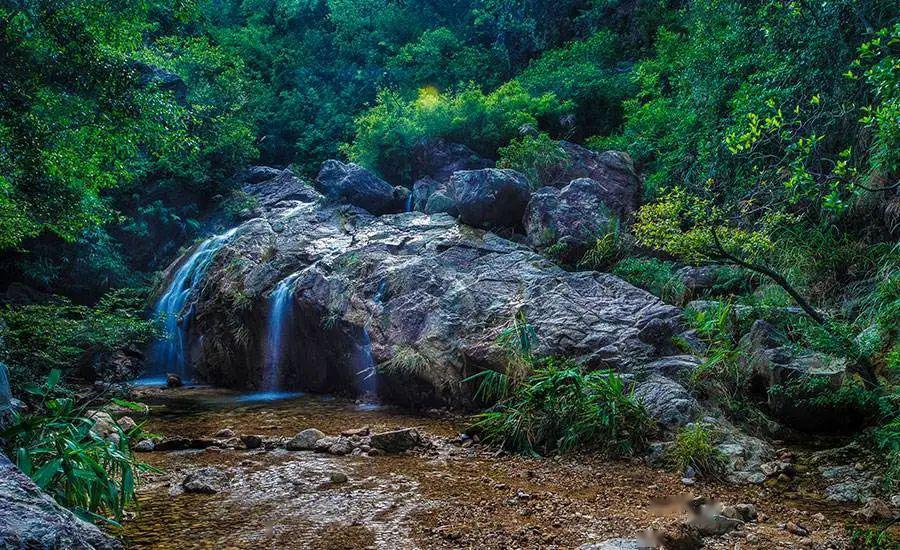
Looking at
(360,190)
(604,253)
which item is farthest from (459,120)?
(604,253)

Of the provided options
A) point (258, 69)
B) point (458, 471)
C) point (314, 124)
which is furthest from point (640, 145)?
point (258, 69)

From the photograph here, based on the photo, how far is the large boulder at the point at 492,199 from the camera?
34.0ft

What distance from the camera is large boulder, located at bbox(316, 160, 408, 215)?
1270cm

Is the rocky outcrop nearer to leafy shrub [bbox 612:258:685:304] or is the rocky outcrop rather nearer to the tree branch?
leafy shrub [bbox 612:258:685:304]

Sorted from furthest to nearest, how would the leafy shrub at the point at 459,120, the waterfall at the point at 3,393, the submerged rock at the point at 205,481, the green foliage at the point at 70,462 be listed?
the leafy shrub at the point at 459,120
the submerged rock at the point at 205,481
the waterfall at the point at 3,393
the green foliage at the point at 70,462

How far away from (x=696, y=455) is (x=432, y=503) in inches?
94.1

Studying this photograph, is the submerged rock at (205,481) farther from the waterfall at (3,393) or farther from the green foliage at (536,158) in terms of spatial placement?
the green foliage at (536,158)

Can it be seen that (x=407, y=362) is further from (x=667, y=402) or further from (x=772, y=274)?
(x=772, y=274)

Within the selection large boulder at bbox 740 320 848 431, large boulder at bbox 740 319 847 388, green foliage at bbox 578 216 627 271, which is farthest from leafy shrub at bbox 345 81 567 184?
large boulder at bbox 740 320 848 431

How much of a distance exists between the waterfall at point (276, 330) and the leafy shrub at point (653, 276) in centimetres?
Answer: 561

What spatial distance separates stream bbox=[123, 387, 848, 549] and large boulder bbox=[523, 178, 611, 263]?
4427 millimetres

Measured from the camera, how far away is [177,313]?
11.9 m

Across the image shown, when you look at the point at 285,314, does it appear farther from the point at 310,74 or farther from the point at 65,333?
the point at 310,74

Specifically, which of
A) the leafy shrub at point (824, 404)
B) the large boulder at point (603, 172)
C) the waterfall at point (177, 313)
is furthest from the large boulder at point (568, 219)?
the waterfall at point (177, 313)
